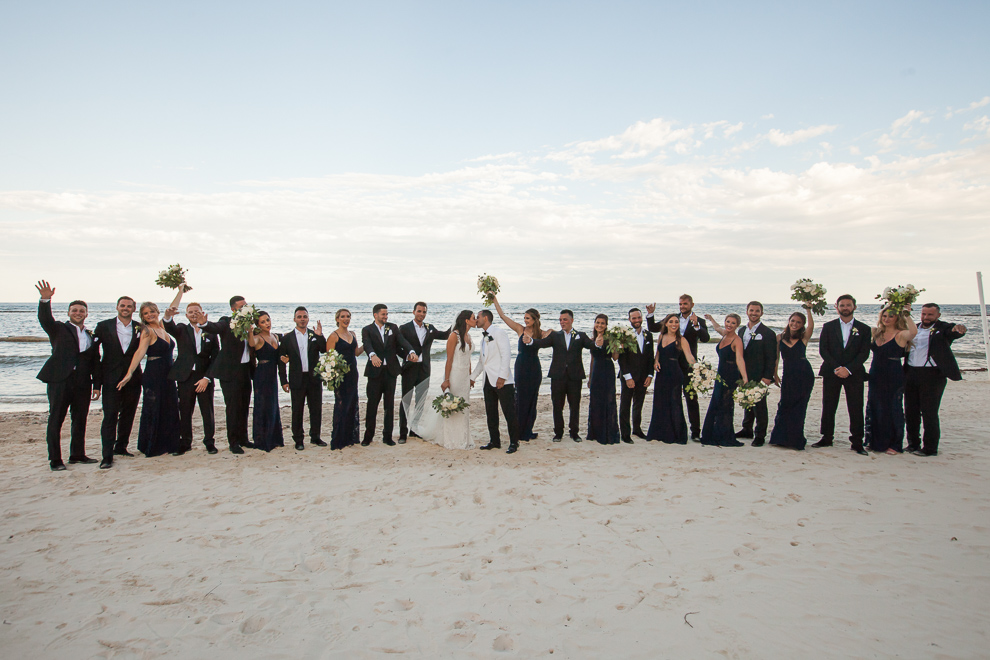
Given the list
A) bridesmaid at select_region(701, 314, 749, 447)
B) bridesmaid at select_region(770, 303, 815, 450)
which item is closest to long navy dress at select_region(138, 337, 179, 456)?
bridesmaid at select_region(701, 314, 749, 447)

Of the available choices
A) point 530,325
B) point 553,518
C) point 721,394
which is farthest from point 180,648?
point 721,394

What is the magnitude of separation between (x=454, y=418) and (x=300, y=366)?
247 centimetres

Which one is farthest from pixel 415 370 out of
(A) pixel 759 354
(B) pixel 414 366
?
(A) pixel 759 354

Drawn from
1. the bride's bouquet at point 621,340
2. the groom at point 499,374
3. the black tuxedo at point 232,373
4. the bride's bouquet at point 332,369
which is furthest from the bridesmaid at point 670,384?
the black tuxedo at point 232,373

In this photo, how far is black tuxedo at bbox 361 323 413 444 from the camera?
326 inches

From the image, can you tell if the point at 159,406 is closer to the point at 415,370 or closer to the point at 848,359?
the point at 415,370

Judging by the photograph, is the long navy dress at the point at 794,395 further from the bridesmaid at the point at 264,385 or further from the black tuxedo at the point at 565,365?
the bridesmaid at the point at 264,385

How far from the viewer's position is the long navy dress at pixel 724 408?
314 inches

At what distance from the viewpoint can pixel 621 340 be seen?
8250mm

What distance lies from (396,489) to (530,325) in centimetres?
355

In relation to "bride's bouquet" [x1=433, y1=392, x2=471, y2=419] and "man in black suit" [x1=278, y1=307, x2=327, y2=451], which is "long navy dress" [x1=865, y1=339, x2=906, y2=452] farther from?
"man in black suit" [x1=278, y1=307, x2=327, y2=451]

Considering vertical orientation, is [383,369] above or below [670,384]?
above

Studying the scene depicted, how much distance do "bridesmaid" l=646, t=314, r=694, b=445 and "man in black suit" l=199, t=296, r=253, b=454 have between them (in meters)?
6.27

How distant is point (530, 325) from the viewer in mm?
8570
